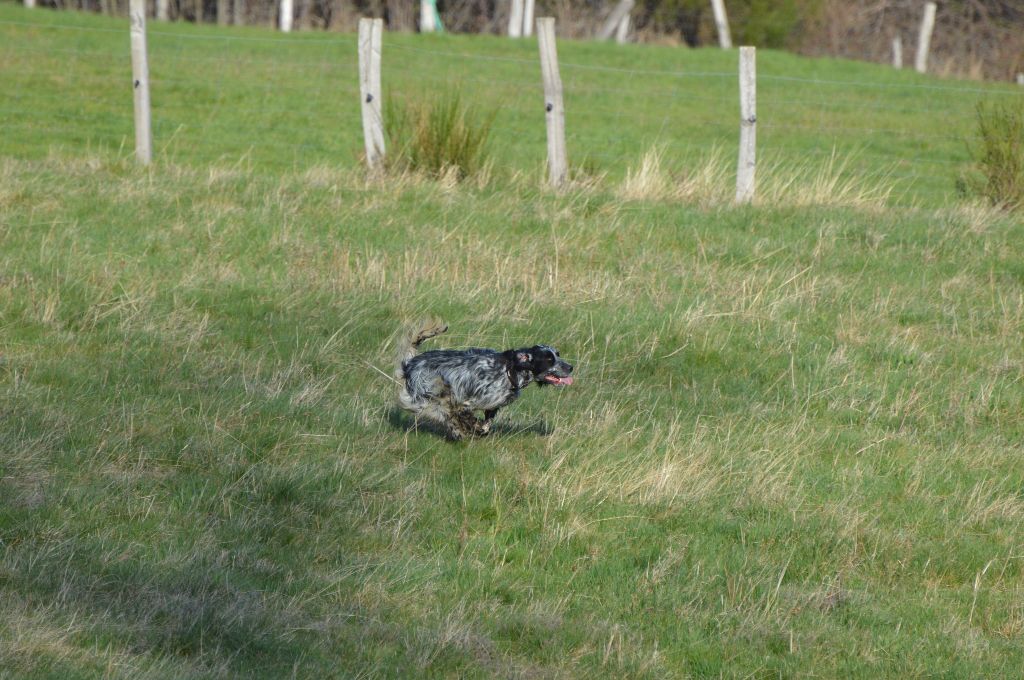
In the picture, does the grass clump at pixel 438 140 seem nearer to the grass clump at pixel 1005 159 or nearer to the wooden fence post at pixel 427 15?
the grass clump at pixel 1005 159

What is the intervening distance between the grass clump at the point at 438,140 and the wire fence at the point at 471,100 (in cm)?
47

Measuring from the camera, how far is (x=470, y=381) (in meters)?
6.96

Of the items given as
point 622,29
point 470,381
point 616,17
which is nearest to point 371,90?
point 470,381

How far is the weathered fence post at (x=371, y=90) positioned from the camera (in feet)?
47.7

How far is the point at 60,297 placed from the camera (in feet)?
30.5

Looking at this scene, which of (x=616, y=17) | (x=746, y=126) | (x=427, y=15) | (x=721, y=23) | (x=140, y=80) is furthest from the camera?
(x=616, y=17)

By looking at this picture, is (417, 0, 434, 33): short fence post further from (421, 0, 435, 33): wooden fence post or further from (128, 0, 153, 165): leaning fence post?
(128, 0, 153, 165): leaning fence post

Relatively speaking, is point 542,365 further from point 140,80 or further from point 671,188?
point 140,80

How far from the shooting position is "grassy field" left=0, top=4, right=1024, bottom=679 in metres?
5.23

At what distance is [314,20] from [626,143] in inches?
753

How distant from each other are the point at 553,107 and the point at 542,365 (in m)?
8.26

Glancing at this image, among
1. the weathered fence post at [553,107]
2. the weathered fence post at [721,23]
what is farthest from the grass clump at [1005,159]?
the weathered fence post at [721,23]

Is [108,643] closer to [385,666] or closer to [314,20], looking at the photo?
[385,666]

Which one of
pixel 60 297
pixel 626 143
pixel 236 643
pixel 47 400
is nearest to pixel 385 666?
pixel 236 643
